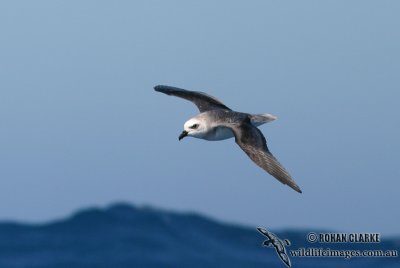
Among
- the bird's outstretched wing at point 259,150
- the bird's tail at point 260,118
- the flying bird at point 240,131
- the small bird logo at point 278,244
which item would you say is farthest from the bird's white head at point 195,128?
the small bird logo at point 278,244

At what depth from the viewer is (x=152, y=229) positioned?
28.3m

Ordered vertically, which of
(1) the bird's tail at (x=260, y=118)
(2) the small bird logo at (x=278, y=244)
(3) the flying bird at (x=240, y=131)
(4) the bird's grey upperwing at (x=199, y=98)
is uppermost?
(4) the bird's grey upperwing at (x=199, y=98)

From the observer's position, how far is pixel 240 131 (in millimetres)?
17734

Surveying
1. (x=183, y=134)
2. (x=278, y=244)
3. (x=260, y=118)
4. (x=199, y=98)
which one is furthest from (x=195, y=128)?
(x=278, y=244)

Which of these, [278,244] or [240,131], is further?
[278,244]

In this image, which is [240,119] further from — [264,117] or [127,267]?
[127,267]

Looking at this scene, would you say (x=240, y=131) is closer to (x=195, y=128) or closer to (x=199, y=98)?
(x=195, y=128)

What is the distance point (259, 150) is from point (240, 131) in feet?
2.85

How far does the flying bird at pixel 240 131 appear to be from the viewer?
16.6 metres

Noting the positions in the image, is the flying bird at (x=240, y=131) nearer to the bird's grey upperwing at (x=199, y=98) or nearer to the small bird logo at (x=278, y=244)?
the bird's grey upperwing at (x=199, y=98)

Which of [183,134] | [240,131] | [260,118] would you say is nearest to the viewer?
[240,131]

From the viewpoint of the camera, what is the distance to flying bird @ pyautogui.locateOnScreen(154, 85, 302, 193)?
16.6 m

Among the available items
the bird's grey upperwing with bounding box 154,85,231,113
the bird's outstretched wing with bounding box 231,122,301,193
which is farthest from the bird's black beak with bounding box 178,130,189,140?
the bird's grey upperwing with bounding box 154,85,231,113

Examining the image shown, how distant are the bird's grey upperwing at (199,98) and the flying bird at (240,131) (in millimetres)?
26
